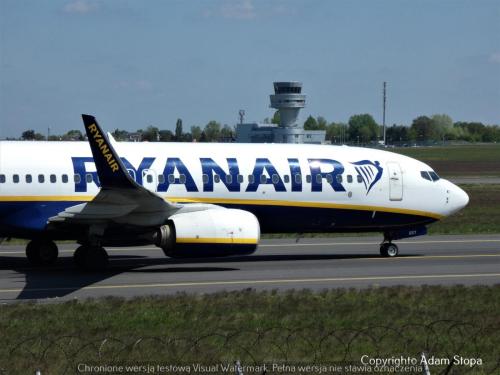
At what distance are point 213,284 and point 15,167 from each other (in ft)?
21.7

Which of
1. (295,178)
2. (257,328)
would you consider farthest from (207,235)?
(257,328)

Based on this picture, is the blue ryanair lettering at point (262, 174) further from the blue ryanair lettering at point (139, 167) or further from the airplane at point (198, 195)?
the blue ryanair lettering at point (139, 167)

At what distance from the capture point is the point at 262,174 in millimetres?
28125

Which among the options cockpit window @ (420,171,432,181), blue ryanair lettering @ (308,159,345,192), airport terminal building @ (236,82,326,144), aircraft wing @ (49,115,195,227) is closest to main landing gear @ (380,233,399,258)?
cockpit window @ (420,171,432,181)

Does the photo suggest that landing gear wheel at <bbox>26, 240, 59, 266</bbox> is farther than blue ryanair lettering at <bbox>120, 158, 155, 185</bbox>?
Yes

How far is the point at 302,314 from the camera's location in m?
19.5

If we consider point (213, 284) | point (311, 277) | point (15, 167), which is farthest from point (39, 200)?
point (311, 277)

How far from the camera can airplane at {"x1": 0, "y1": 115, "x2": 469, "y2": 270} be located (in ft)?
81.6

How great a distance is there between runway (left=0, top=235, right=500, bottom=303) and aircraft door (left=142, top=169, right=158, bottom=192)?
7.86 feet

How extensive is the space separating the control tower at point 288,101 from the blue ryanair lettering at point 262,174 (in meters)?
128

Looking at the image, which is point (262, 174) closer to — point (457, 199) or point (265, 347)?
point (457, 199)

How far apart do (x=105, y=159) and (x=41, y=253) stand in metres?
5.91

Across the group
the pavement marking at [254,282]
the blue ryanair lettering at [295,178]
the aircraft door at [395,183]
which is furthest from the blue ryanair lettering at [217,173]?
the aircraft door at [395,183]

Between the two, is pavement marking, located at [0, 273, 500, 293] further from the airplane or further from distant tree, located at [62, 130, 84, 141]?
distant tree, located at [62, 130, 84, 141]
